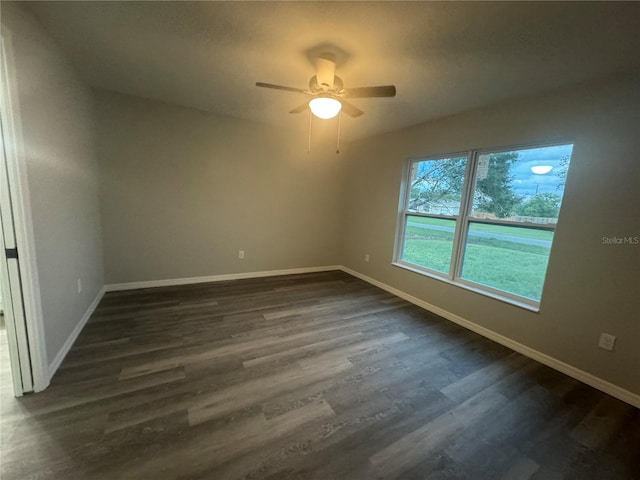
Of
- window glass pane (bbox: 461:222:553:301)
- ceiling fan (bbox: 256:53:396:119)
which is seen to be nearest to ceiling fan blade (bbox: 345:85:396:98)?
ceiling fan (bbox: 256:53:396:119)

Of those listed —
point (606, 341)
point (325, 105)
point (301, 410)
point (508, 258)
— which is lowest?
point (301, 410)

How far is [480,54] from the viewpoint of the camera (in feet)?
6.20

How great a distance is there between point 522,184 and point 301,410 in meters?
2.88

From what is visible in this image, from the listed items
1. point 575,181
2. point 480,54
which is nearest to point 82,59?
point 480,54

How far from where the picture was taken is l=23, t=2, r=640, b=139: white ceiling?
5.02ft

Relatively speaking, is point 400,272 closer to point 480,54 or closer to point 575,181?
point 575,181

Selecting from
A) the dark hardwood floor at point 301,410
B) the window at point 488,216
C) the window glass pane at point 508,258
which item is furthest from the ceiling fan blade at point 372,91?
the dark hardwood floor at point 301,410

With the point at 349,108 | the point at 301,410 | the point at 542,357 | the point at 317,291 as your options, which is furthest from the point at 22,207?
the point at 542,357

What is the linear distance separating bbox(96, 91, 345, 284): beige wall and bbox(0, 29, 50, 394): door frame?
1764 mm

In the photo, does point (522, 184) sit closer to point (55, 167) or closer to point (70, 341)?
point (55, 167)

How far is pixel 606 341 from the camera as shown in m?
2.02

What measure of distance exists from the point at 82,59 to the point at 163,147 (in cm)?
112

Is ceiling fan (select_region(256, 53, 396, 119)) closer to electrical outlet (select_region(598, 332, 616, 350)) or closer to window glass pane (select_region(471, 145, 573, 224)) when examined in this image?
window glass pane (select_region(471, 145, 573, 224))

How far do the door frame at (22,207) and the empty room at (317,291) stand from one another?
0.01m
